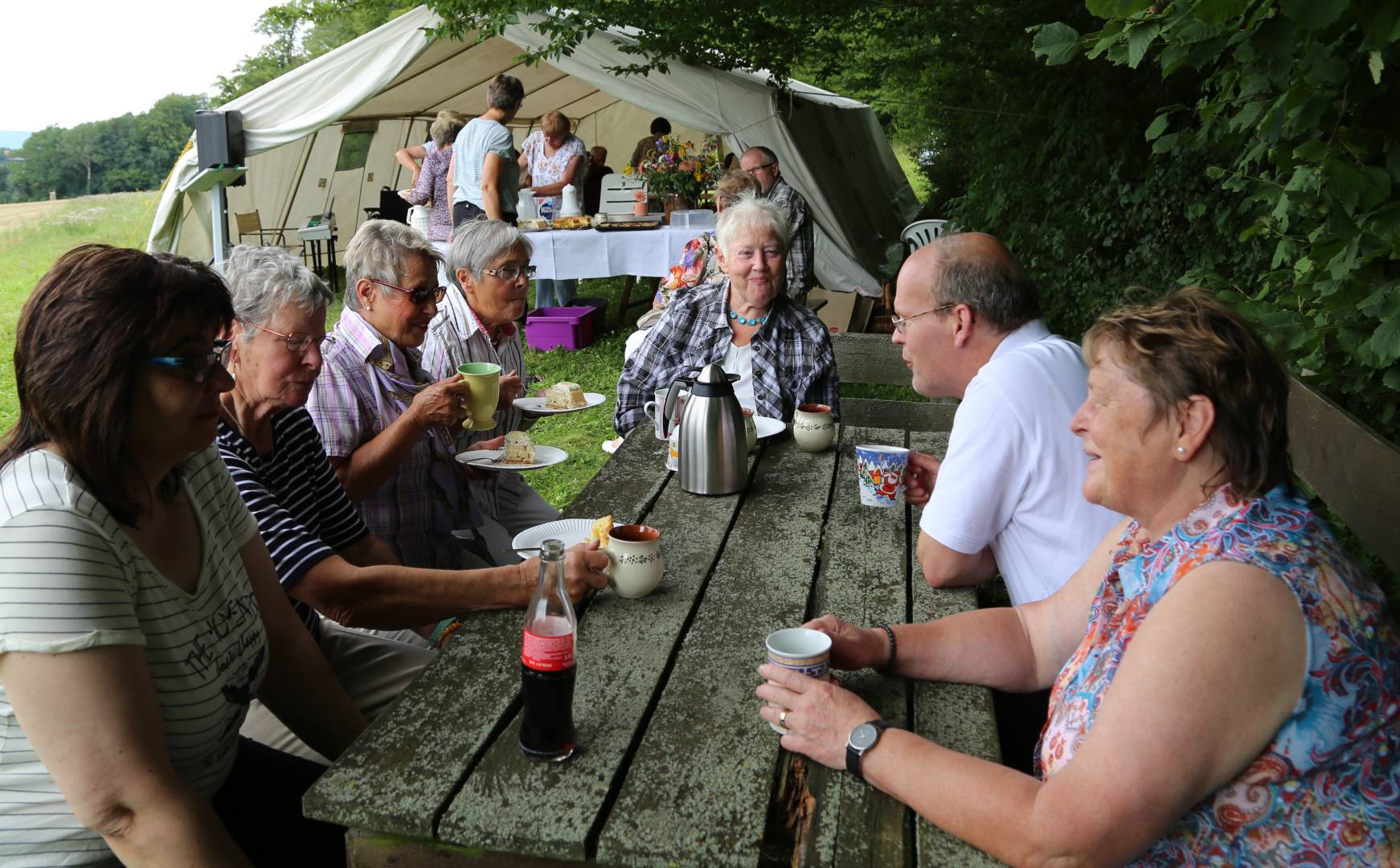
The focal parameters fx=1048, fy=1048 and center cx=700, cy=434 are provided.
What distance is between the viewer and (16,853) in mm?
1617

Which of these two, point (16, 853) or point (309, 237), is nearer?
point (16, 853)

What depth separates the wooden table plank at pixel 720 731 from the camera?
139cm

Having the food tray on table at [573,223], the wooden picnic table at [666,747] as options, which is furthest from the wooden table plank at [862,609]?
the food tray on table at [573,223]

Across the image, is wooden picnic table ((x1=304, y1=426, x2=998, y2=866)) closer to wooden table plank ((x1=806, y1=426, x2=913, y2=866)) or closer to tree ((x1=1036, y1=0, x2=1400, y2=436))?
wooden table plank ((x1=806, y1=426, x2=913, y2=866))

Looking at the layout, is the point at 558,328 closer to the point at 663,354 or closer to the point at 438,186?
the point at 438,186

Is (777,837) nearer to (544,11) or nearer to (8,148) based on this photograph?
(544,11)

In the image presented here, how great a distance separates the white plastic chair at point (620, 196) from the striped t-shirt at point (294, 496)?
7617 millimetres

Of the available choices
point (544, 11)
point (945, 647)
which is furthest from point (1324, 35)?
point (544, 11)

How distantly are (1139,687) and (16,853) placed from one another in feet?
5.44

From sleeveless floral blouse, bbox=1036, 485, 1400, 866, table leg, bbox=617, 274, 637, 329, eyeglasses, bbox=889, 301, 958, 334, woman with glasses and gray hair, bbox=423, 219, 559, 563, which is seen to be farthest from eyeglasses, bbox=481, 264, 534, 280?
table leg, bbox=617, 274, 637, 329

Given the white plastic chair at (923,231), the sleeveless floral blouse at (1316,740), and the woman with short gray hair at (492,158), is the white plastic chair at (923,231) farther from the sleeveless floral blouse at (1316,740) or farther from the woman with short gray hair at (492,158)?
the sleeveless floral blouse at (1316,740)

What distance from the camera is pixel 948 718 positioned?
1.74 m

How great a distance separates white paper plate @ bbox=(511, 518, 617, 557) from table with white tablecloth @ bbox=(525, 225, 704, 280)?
21.5 feet

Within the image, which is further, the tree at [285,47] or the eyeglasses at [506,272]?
the tree at [285,47]
